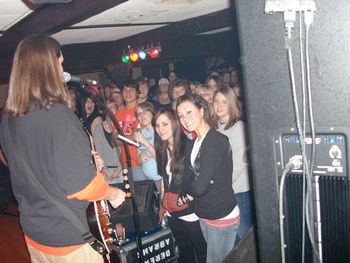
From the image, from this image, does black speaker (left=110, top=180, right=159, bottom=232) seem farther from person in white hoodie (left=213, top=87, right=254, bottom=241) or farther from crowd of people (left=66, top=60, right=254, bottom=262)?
Answer: person in white hoodie (left=213, top=87, right=254, bottom=241)

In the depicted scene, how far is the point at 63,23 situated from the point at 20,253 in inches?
94.8

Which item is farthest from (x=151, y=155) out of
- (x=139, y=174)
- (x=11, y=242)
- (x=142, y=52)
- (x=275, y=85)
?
(x=142, y=52)

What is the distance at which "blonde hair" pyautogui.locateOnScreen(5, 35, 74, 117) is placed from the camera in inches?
58.2

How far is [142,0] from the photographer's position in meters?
3.35

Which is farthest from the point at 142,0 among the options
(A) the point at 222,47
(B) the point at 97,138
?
(A) the point at 222,47

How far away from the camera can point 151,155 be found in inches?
118

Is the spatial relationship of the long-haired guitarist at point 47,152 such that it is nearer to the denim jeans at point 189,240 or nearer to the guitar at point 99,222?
the guitar at point 99,222

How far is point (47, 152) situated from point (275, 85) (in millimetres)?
941

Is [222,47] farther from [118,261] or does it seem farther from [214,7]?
[118,261]

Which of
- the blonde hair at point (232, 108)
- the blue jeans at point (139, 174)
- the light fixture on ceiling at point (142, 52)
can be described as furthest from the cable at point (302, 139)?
the light fixture on ceiling at point (142, 52)

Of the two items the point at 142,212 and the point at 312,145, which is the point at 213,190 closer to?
the point at 142,212

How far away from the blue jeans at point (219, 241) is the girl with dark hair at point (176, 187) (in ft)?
0.46

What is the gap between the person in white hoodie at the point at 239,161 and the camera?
2.65m

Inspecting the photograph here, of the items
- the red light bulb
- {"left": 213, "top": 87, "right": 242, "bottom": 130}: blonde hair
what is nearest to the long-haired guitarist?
{"left": 213, "top": 87, "right": 242, "bottom": 130}: blonde hair
